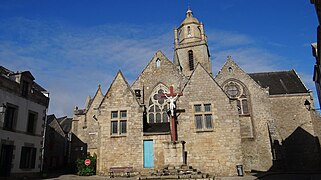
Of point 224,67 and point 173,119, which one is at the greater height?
point 224,67

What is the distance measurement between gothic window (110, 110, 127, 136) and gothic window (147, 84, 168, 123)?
5.19 m

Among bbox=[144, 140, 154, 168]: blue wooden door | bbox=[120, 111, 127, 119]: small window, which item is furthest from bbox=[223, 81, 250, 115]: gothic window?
bbox=[120, 111, 127, 119]: small window

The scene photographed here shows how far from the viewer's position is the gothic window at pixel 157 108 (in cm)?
2223

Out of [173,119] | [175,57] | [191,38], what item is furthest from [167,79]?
[191,38]

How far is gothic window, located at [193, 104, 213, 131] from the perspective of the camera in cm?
1653

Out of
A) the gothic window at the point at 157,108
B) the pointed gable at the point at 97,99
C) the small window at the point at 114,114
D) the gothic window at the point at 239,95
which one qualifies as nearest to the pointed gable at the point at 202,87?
the small window at the point at 114,114

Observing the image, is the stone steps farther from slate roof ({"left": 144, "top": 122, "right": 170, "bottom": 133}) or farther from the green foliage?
the green foliage

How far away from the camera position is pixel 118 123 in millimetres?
17375

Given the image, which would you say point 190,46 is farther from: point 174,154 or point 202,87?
point 174,154

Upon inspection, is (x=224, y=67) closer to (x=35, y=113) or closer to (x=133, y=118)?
(x=133, y=118)

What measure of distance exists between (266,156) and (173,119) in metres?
11.4

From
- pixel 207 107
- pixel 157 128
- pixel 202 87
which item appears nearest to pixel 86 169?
pixel 157 128

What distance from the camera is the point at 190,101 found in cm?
1716

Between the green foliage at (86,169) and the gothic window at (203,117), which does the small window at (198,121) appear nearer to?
the gothic window at (203,117)
